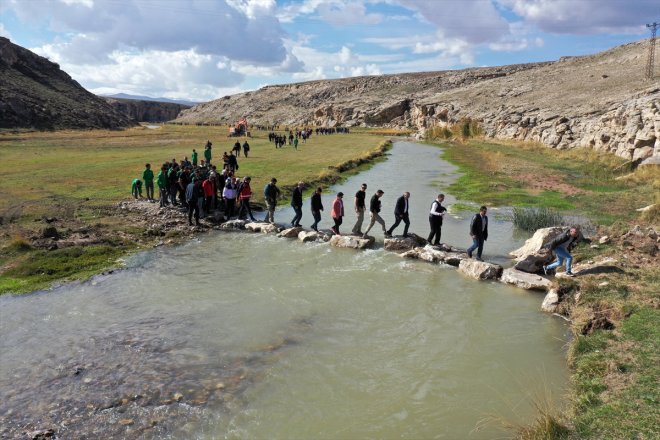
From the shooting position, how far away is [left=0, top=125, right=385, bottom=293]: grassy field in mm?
13727

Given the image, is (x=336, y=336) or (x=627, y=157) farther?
(x=627, y=157)

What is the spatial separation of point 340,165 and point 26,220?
23160 mm

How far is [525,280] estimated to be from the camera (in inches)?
499

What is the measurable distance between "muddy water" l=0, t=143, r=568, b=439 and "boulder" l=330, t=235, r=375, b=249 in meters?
1.83

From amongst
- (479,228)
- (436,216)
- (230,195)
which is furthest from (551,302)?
(230,195)

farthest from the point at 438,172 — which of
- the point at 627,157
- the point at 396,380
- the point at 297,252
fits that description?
the point at 396,380

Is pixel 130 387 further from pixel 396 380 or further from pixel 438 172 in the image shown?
pixel 438 172

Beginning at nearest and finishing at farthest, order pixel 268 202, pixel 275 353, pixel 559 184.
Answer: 1. pixel 275 353
2. pixel 268 202
3. pixel 559 184

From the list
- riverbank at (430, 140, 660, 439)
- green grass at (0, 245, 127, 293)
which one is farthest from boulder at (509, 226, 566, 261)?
green grass at (0, 245, 127, 293)

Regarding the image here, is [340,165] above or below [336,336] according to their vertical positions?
above

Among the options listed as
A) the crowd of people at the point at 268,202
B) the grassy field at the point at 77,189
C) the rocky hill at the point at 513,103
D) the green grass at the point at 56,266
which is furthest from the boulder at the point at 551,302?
the rocky hill at the point at 513,103

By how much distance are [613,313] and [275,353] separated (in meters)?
7.22

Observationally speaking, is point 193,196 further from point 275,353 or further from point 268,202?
point 275,353

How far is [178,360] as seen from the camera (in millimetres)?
8797
